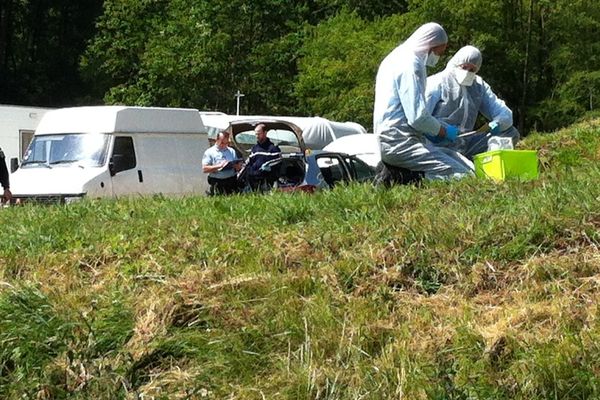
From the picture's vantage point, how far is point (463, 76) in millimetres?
8172

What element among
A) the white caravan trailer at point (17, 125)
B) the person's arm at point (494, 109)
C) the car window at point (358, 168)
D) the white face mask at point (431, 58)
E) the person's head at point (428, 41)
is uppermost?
the person's head at point (428, 41)

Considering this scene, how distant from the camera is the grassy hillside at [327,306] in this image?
4.00 m

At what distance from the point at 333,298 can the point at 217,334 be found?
62 cm

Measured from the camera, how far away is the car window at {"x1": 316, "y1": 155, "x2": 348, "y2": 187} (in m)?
12.6

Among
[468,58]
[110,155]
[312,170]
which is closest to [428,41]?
[468,58]

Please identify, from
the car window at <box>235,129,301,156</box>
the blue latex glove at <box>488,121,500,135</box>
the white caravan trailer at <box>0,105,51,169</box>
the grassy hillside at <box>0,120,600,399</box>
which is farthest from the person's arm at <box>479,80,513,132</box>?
the white caravan trailer at <box>0,105,51,169</box>

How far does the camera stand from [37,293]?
16.7ft

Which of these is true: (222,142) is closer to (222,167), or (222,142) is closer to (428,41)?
(222,167)

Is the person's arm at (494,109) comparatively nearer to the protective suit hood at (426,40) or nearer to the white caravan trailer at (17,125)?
the protective suit hood at (426,40)

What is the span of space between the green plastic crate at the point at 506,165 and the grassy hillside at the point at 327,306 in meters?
1.09

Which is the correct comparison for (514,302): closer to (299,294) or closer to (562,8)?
(299,294)

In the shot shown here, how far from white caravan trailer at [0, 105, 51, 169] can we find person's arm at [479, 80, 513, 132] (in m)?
16.0

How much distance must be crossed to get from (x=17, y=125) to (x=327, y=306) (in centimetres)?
1946

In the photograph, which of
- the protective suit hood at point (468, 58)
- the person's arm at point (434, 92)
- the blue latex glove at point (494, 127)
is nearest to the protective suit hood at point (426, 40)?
the protective suit hood at point (468, 58)
